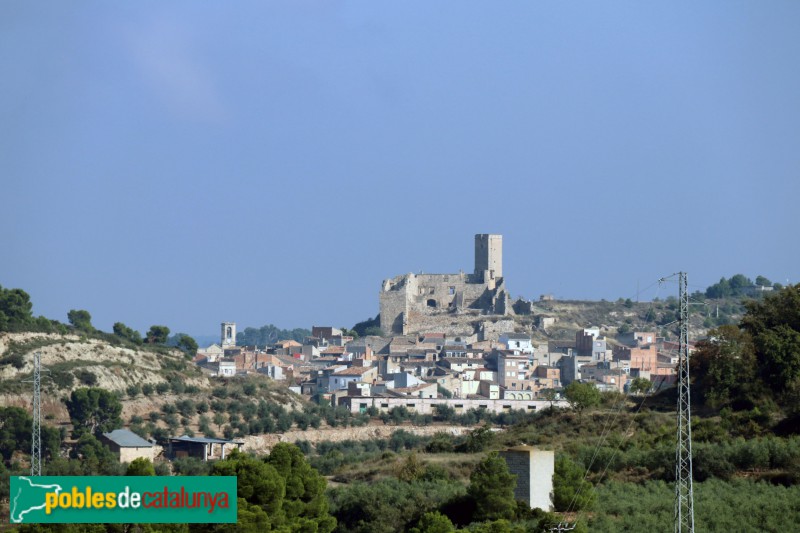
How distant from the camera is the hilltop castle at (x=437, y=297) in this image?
10419cm

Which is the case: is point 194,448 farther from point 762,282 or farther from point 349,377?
point 762,282

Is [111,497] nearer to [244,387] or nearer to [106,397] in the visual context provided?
[106,397]

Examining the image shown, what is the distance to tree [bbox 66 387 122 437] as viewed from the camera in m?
51.7

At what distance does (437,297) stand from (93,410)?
5571 cm

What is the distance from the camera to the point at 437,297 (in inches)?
4173

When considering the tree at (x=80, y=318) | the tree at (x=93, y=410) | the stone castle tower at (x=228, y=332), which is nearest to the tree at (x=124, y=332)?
the tree at (x=80, y=318)

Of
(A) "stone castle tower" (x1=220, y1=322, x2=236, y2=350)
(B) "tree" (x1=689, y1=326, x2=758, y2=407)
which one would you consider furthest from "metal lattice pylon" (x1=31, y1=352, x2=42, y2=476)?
(A) "stone castle tower" (x1=220, y1=322, x2=236, y2=350)

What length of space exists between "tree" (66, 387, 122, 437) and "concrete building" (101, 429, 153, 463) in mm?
1399

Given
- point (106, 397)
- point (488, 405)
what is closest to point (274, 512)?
point (106, 397)

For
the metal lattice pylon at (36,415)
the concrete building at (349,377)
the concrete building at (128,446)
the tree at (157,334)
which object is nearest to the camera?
the metal lattice pylon at (36,415)

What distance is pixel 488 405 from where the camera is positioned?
73.3 meters

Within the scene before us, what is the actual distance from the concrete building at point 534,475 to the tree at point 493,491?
517mm

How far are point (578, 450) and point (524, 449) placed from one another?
4.26 metres

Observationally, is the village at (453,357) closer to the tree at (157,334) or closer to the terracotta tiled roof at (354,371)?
the terracotta tiled roof at (354,371)
